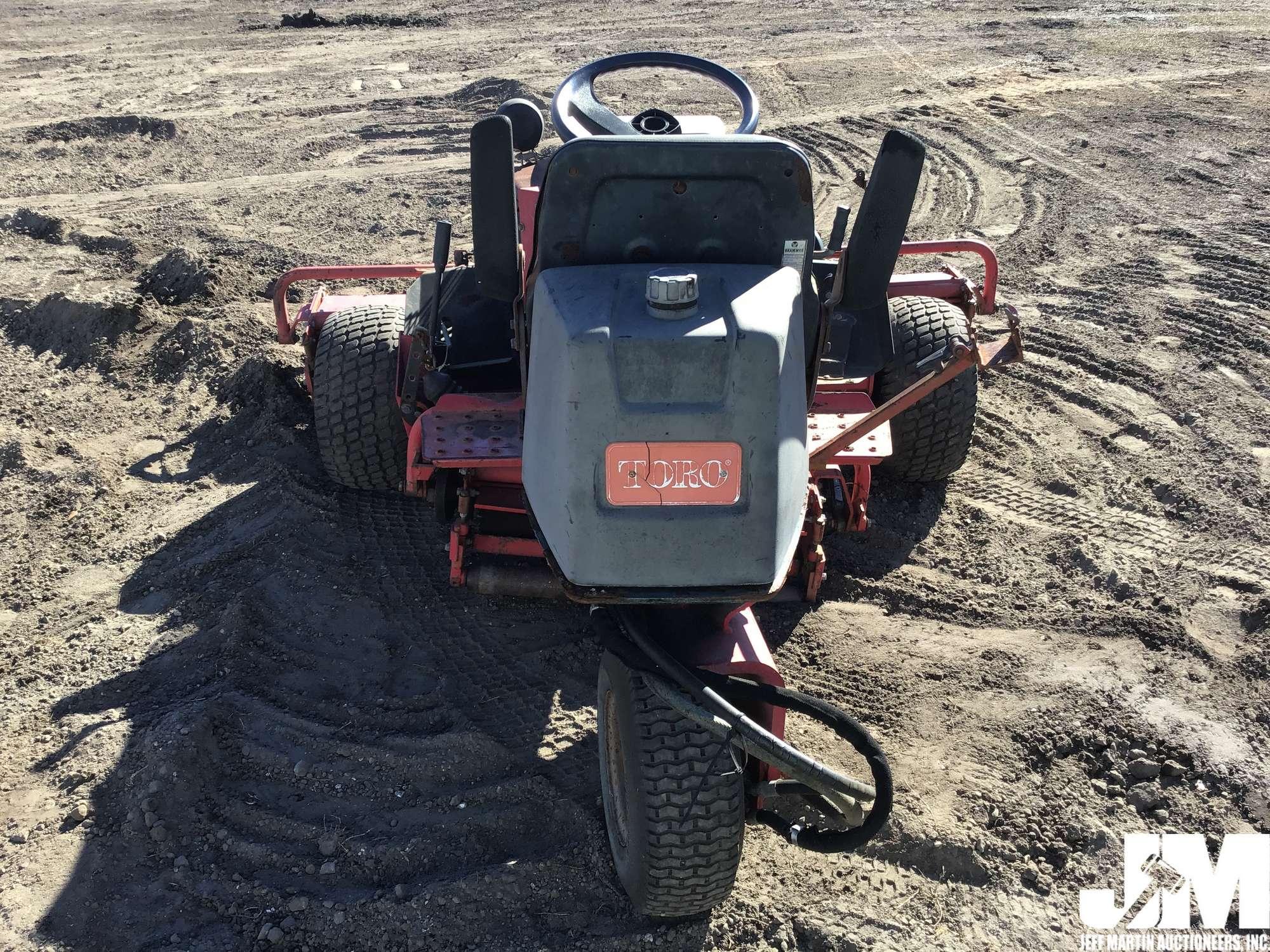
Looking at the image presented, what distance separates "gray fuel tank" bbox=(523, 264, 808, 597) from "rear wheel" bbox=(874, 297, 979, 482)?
2432 mm

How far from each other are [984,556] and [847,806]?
2.58 metres

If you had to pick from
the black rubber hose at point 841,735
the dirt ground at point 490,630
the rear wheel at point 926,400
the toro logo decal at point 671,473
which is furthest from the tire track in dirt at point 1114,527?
the toro logo decal at point 671,473

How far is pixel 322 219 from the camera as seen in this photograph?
9.23 metres

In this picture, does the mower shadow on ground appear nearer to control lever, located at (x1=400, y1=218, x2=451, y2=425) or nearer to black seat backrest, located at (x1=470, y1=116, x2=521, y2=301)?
control lever, located at (x1=400, y1=218, x2=451, y2=425)

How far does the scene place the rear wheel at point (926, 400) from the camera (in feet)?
17.0

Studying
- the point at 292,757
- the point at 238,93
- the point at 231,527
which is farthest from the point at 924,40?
the point at 292,757

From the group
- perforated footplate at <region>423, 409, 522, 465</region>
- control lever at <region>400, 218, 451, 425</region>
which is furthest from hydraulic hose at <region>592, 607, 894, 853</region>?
control lever at <region>400, 218, 451, 425</region>

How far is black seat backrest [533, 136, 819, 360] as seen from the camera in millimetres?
3189

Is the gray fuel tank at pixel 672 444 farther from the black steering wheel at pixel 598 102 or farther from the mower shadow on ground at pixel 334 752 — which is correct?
the black steering wheel at pixel 598 102

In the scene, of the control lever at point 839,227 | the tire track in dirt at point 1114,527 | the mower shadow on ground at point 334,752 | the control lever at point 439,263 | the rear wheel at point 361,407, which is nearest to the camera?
the mower shadow on ground at point 334,752

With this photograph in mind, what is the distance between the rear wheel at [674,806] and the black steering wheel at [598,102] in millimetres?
2333

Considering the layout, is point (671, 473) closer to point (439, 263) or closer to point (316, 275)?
point (439, 263)

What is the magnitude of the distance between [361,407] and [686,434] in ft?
9.12

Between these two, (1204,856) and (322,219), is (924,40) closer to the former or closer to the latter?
(322,219)
